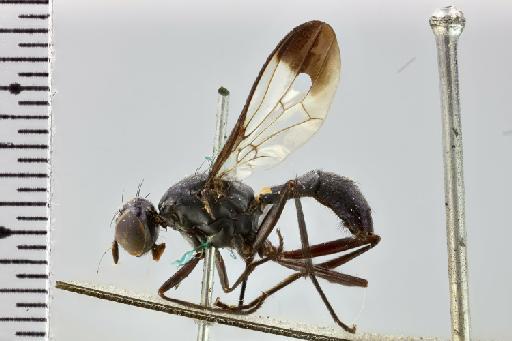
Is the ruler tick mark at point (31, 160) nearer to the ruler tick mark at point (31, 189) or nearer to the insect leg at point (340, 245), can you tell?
the ruler tick mark at point (31, 189)

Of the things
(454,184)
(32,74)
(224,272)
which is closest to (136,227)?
(224,272)

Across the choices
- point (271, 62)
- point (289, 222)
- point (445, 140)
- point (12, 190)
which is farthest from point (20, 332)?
point (445, 140)

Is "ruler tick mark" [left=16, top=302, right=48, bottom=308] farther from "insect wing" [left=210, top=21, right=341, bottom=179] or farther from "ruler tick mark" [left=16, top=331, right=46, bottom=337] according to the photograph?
"insect wing" [left=210, top=21, right=341, bottom=179]

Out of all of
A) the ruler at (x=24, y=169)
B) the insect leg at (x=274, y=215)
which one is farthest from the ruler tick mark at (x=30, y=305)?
the insect leg at (x=274, y=215)

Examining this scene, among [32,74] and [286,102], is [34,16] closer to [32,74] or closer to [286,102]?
[32,74]

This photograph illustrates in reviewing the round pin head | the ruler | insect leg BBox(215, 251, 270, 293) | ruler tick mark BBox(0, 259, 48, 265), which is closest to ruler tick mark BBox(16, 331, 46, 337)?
the ruler

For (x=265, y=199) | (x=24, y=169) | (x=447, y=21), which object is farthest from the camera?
(x=24, y=169)
